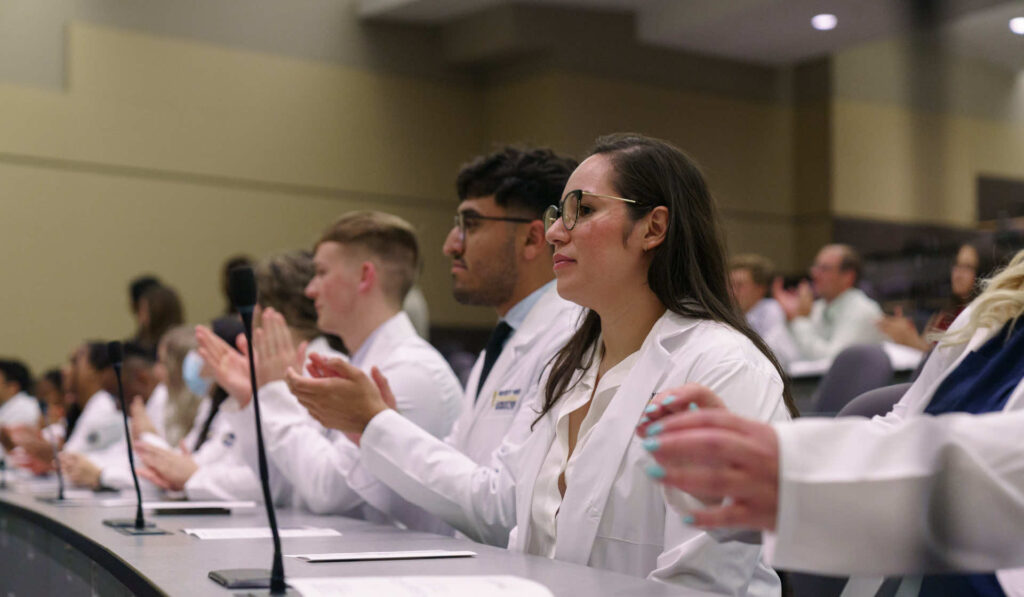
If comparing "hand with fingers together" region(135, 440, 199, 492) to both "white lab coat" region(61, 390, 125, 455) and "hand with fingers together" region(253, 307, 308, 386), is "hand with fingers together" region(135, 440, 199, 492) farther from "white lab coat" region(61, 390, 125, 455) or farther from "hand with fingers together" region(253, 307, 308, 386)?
"white lab coat" region(61, 390, 125, 455)

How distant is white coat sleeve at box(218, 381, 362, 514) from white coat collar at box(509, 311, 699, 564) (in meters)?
1.06

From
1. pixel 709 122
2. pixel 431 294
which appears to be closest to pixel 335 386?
pixel 431 294

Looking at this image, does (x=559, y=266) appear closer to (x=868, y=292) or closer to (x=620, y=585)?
(x=620, y=585)

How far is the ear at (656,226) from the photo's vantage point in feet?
6.53

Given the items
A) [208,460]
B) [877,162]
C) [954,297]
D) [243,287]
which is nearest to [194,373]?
[208,460]

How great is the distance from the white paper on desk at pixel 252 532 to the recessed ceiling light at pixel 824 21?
24.8ft

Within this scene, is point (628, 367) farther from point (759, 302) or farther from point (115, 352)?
point (759, 302)

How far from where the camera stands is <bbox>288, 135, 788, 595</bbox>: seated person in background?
1777 millimetres

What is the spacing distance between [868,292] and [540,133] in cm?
317

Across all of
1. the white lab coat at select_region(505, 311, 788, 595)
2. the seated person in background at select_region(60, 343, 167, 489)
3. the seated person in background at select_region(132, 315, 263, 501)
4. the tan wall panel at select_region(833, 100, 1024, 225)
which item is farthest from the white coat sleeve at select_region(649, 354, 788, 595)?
the tan wall panel at select_region(833, 100, 1024, 225)

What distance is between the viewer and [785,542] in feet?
3.42

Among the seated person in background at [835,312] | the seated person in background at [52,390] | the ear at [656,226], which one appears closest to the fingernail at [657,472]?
the ear at [656,226]

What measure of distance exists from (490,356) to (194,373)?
201 cm

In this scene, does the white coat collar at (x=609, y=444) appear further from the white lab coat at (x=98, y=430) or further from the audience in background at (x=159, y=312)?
the audience in background at (x=159, y=312)
